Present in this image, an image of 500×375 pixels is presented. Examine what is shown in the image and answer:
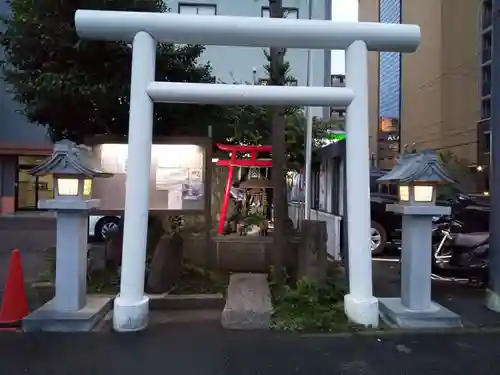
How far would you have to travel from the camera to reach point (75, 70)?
7.96m

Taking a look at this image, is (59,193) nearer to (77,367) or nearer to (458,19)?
(77,367)

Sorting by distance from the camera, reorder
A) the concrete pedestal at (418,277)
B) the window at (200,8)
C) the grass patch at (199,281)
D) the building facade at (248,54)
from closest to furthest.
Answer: the concrete pedestal at (418,277), the grass patch at (199,281), the building facade at (248,54), the window at (200,8)

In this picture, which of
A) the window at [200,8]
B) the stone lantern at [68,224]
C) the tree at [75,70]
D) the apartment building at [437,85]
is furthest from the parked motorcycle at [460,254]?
the apartment building at [437,85]

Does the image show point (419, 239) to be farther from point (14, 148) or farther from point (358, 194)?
point (14, 148)

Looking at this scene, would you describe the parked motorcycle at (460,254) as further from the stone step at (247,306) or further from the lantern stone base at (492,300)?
the stone step at (247,306)

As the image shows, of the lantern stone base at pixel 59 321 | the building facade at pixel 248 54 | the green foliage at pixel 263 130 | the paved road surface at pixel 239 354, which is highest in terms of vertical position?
the building facade at pixel 248 54

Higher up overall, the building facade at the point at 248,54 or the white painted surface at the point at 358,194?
the building facade at the point at 248,54

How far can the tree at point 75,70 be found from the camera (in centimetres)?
787

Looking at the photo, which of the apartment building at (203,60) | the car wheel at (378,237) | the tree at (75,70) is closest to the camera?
the tree at (75,70)

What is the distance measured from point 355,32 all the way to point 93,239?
9137 mm

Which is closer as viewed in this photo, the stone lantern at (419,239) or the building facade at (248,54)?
the stone lantern at (419,239)

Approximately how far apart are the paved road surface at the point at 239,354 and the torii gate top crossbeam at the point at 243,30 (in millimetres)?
3523

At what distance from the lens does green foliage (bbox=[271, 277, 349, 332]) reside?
576 cm

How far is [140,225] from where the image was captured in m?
5.80
